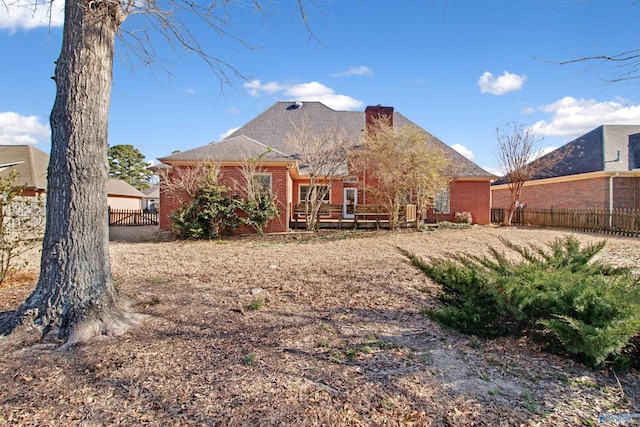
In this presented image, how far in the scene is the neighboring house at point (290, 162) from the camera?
44.8 feet

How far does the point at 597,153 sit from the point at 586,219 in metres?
5.27

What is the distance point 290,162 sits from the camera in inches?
540

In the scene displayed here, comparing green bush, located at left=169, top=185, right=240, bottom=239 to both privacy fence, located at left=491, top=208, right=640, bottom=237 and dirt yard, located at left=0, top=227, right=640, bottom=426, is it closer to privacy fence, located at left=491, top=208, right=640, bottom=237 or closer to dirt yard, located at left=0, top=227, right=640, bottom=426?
dirt yard, located at left=0, top=227, right=640, bottom=426

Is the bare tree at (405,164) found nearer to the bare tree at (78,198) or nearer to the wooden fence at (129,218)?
the bare tree at (78,198)

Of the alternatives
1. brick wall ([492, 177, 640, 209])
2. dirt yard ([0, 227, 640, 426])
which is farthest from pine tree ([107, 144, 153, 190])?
dirt yard ([0, 227, 640, 426])

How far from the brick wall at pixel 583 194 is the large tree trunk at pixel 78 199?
21900mm

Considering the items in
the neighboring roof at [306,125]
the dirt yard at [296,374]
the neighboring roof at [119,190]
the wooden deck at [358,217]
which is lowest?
the dirt yard at [296,374]

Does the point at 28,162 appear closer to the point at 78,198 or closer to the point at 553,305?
the point at 78,198

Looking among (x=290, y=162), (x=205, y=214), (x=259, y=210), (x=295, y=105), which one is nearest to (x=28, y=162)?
(x=295, y=105)

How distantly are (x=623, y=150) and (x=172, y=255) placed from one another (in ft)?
74.6

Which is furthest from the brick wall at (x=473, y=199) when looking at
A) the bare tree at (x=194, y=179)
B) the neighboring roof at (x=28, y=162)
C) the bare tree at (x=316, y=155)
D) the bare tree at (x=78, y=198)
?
the neighboring roof at (x=28, y=162)

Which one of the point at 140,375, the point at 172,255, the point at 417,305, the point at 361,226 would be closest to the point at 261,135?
the point at 361,226

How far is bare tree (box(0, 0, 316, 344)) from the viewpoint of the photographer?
3.40m

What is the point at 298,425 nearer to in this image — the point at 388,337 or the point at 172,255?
the point at 388,337
